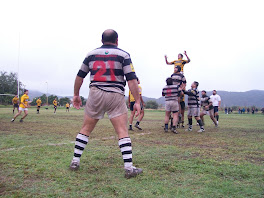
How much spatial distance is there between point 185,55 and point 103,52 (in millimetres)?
6772

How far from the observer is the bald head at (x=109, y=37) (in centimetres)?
352

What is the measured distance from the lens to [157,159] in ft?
13.5

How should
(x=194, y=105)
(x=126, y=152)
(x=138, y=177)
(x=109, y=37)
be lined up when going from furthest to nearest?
(x=194, y=105)
(x=109, y=37)
(x=126, y=152)
(x=138, y=177)

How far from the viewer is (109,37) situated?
11.5ft

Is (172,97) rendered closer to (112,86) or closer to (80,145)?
(112,86)

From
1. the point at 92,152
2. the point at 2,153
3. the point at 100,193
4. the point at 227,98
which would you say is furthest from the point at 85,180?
the point at 227,98

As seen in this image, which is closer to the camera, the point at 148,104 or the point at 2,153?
the point at 2,153

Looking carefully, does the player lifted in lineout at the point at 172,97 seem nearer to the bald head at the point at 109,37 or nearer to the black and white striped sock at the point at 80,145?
the bald head at the point at 109,37

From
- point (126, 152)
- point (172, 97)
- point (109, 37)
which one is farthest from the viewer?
point (172, 97)

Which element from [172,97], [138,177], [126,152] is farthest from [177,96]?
[138,177]

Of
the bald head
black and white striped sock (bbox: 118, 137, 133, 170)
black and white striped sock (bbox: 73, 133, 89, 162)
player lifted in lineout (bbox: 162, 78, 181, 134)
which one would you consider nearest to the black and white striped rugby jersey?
the bald head

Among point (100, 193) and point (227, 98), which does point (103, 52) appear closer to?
point (100, 193)

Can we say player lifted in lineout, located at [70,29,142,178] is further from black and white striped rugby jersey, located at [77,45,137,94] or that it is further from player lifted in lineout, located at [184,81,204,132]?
player lifted in lineout, located at [184,81,204,132]

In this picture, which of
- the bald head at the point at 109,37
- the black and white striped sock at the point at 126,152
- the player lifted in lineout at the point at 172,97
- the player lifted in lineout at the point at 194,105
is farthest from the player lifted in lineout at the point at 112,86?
the player lifted in lineout at the point at 194,105
